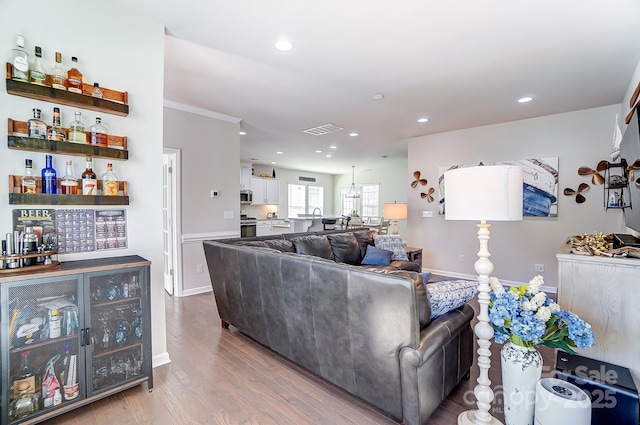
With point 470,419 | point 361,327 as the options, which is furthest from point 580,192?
point 361,327

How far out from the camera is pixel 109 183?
2.05 meters

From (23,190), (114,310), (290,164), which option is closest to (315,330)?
(114,310)

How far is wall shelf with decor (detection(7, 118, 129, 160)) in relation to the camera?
1.72 metres

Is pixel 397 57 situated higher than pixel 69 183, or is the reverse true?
pixel 397 57

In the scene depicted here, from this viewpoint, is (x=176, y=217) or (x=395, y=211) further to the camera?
(x=395, y=211)

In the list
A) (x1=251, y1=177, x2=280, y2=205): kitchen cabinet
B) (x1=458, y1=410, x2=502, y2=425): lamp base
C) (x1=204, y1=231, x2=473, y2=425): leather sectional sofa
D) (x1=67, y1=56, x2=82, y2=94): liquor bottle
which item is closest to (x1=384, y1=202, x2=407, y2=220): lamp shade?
(x1=204, y1=231, x2=473, y2=425): leather sectional sofa

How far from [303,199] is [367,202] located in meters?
2.38

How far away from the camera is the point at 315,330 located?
6.72 ft

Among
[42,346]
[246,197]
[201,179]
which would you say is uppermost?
[201,179]

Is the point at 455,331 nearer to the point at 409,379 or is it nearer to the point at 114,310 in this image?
the point at 409,379

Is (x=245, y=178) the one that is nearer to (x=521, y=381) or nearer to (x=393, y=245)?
(x=393, y=245)

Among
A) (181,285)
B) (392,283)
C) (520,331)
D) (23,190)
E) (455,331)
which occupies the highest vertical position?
(23,190)

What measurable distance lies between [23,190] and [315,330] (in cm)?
203

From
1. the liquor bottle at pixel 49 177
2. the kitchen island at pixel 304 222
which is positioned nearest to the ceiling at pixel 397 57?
the liquor bottle at pixel 49 177
